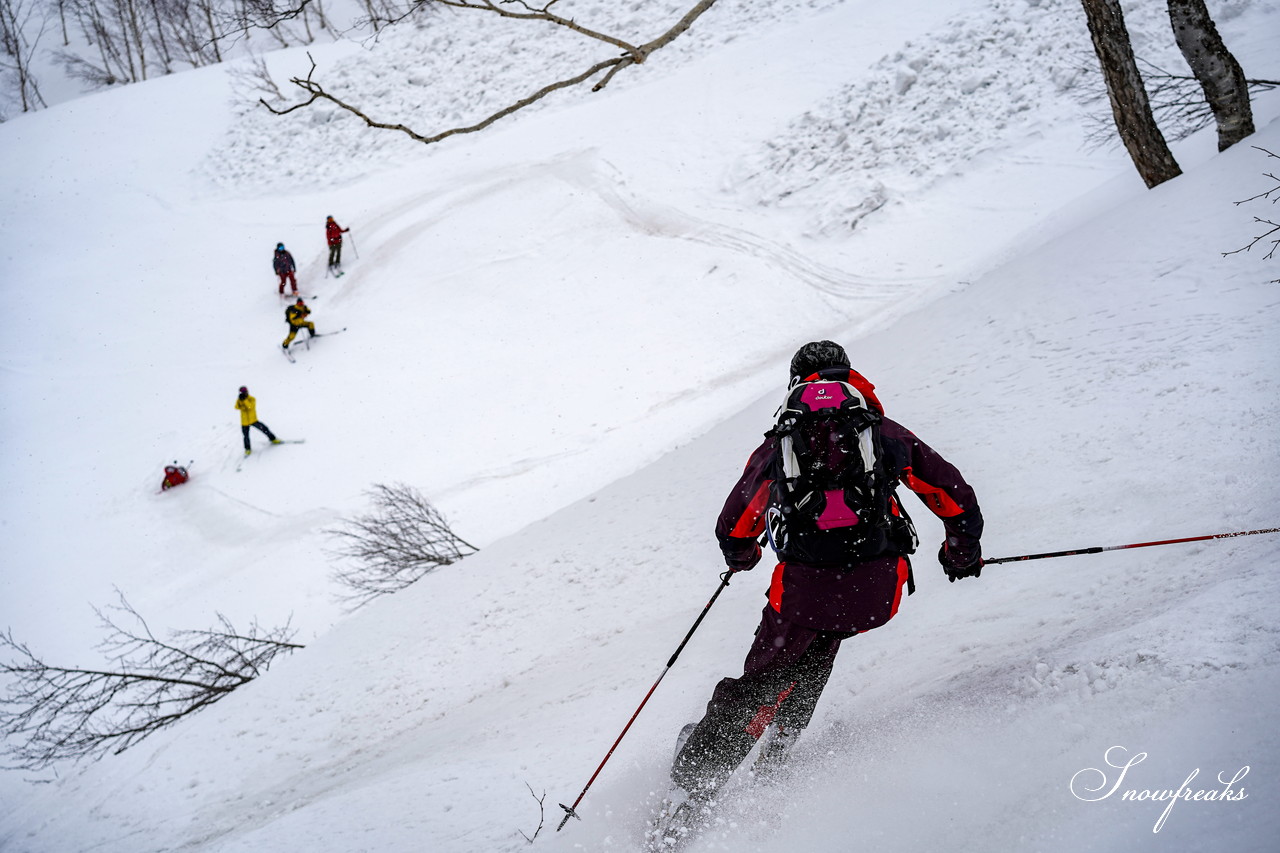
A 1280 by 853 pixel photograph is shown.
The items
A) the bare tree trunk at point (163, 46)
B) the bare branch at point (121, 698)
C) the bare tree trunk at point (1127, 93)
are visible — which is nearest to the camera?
the bare branch at point (121, 698)

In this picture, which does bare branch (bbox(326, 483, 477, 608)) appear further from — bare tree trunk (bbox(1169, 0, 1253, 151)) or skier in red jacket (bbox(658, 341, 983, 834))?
bare tree trunk (bbox(1169, 0, 1253, 151))

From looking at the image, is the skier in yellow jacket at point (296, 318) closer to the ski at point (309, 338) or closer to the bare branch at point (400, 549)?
the ski at point (309, 338)

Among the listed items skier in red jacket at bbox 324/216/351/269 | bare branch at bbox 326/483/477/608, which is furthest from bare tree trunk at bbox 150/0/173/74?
bare branch at bbox 326/483/477/608

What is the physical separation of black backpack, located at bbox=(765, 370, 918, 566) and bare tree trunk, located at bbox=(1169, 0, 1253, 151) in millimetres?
7325

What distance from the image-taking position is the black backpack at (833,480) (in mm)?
2619

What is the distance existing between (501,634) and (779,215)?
11.3 m

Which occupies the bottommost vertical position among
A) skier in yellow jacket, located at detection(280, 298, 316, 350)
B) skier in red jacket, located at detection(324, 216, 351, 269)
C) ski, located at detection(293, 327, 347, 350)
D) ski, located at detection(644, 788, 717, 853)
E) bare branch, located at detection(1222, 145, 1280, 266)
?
ski, located at detection(644, 788, 717, 853)

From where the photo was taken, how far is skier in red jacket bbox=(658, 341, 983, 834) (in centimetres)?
270

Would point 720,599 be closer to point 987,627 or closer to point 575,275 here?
point 987,627

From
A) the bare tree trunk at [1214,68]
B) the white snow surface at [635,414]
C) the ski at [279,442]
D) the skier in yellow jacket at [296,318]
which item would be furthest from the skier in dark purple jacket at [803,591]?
the skier in yellow jacket at [296,318]

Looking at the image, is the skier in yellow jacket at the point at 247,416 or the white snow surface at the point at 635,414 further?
the skier in yellow jacket at the point at 247,416

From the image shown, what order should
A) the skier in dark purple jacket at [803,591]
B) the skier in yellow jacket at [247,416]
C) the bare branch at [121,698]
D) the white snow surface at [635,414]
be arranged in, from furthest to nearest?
the skier in yellow jacket at [247,416], the bare branch at [121,698], the white snow surface at [635,414], the skier in dark purple jacket at [803,591]

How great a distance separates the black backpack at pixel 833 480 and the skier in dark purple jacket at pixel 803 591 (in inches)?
0.9

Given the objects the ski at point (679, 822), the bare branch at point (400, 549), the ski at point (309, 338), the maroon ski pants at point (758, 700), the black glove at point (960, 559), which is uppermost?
the ski at point (309, 338)
